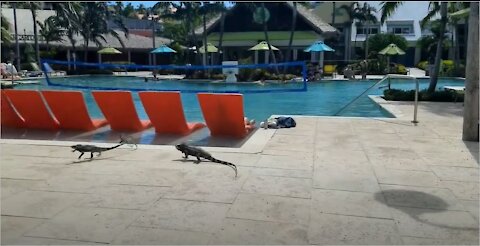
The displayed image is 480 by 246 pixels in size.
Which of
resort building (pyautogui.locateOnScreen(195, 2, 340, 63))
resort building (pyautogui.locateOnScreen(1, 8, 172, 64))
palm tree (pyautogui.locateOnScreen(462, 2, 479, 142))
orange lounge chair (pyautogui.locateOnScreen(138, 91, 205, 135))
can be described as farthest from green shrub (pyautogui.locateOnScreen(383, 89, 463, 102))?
resort building (pyautogui.locateOnScreen(1, 8, 172, 64))

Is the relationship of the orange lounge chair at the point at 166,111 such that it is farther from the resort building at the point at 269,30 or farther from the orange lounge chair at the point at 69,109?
the resort building at the point at 269,30

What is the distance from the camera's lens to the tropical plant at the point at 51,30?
38438mm

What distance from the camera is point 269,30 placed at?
132ft

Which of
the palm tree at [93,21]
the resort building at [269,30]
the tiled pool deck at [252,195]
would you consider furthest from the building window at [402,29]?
the tiled pool deck at [252,195]

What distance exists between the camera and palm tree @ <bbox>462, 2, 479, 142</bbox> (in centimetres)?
757

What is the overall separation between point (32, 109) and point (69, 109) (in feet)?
2.55

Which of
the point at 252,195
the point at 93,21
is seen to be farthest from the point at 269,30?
the point at 252,195

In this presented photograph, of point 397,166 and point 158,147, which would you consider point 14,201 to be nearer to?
point 158,147

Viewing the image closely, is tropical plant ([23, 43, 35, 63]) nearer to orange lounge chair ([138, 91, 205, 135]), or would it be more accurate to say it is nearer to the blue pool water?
the blue pool water

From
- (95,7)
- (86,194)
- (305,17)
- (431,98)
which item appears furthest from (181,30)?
(86,194)

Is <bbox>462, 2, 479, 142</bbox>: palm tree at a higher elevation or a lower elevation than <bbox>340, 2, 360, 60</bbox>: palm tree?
lower

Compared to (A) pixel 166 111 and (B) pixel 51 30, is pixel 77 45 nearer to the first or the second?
(B) pixel 51 30

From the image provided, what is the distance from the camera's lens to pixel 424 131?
862 cm

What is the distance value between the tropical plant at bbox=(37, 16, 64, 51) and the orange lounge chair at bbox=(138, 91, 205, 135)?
3331cm
